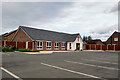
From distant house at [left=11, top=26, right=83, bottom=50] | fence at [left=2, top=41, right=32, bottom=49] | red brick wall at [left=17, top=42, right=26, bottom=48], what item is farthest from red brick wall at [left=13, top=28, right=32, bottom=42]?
red brick wall at [left=17, top=42, right=26, bottom=48]

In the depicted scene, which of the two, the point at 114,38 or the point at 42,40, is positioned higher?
the point at 114,38

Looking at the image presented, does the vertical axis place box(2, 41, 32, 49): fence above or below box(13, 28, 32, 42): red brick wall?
below

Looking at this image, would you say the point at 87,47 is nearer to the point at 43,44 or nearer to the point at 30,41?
the point at 43,44

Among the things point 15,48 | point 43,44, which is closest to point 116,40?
point 43,44

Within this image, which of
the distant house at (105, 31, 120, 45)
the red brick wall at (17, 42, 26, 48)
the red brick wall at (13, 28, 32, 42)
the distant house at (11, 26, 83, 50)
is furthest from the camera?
the distant house at (105, 31, 120, 45)

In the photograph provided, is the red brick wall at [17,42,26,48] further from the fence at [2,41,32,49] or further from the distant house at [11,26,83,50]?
the distant house at [11,26,83,50]

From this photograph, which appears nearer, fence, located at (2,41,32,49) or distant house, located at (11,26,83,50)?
fence, located at (2,41,32,49)

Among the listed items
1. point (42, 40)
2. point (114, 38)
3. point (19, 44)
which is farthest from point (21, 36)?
point (114, 38)

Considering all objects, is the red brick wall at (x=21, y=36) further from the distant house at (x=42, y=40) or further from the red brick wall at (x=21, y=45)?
the red brick wall at (x=21, y=45)

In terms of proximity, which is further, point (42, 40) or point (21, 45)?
point (42, 40)

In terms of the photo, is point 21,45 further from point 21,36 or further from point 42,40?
point 42,40

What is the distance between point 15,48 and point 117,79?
77.0 feet

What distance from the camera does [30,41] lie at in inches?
979

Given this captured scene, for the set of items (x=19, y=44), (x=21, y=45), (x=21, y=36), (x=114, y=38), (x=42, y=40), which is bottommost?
(x=21, y=45)
